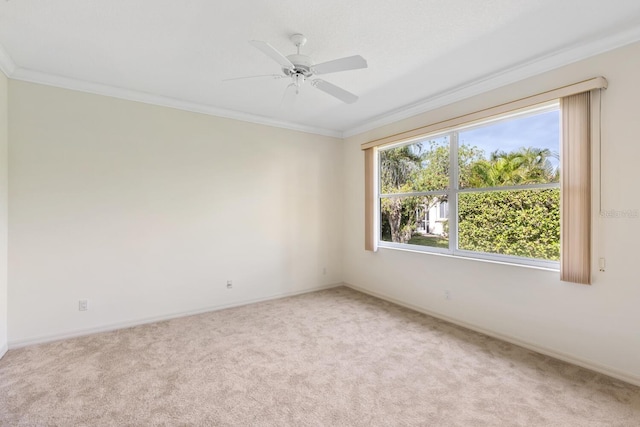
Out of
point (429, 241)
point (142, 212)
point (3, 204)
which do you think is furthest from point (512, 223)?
point (3, 204)

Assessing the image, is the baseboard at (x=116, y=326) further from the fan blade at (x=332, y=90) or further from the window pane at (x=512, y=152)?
the window pane at (x=512, y=152)

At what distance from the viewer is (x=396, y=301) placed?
4.09 metres

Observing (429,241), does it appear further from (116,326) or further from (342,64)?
(116,326)

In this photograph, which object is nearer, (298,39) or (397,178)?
(298,39)

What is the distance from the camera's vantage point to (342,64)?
6.74 feet

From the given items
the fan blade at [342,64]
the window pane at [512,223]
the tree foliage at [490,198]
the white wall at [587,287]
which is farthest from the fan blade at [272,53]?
the window pane at [512,223]

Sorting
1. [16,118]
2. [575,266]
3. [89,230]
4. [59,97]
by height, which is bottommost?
[575,266]

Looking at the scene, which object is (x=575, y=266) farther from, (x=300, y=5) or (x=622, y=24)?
(x=300, y=5)

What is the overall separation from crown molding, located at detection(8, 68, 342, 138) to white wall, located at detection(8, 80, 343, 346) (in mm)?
65

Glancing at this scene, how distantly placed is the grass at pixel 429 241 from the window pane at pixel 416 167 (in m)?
0.62

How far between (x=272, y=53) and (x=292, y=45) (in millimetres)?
527

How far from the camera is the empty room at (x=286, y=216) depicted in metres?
2.04

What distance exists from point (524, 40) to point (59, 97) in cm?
430

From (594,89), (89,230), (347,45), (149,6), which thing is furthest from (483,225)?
(89,230)
